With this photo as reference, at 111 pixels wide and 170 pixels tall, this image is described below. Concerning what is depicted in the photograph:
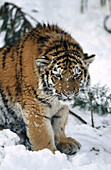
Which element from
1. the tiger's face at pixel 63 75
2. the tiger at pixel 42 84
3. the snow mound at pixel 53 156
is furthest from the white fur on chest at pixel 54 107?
the snow mound at pixel 53 156

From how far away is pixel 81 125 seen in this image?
3531 millimetres

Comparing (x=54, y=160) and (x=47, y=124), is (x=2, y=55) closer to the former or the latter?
(x=47, y=124)

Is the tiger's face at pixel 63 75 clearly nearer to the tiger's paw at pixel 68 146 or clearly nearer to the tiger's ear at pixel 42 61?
the tiger's ear at pixel 42 61

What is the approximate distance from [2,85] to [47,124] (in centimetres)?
58

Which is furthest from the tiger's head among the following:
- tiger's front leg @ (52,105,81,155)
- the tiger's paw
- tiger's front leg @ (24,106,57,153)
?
the tiger's paw

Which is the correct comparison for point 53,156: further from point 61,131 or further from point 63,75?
point 61,131

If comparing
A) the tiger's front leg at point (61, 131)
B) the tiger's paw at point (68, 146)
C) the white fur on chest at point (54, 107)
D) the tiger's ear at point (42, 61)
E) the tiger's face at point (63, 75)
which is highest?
the tiger's ear at point (42, 61)

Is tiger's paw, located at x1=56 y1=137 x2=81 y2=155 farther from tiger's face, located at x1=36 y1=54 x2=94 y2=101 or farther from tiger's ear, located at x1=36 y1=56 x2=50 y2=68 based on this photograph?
tiger's ear, located at x1=36 y1=56 x2=50 y2=68

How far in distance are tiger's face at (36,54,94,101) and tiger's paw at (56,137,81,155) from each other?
61 centimetres

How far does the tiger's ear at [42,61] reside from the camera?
2.51 m

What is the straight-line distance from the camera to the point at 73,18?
7.10 meters

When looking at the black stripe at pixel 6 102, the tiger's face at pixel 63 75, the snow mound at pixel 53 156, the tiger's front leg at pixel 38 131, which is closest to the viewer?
the snow mound at pixel 53 156

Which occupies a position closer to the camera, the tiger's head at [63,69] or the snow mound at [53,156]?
the snow mound at [53,156]

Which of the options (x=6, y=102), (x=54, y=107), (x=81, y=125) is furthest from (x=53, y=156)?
(x=81, y=125)
